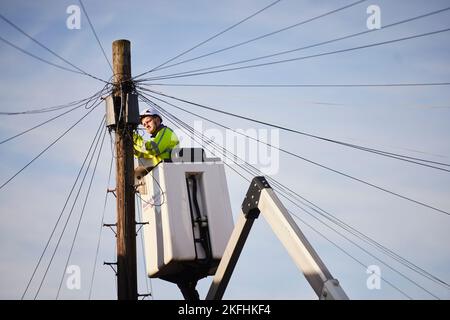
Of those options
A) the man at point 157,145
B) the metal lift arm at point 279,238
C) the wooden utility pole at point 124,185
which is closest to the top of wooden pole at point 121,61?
the wooden utility pole at point 124,185

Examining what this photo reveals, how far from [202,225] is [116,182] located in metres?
1.46

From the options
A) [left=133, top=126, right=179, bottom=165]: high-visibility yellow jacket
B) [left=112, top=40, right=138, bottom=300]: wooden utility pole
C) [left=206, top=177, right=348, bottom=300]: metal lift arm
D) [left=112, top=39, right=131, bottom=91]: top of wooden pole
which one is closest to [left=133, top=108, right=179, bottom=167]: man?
[left=133, top=126, right=179, bottom=165]: high-visibility yellow jacket

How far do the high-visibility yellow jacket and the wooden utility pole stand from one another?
1.26 feet

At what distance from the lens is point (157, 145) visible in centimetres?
1231

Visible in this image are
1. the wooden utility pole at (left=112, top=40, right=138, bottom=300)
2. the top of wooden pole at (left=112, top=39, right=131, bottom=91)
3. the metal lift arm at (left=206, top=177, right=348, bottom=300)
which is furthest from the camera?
the top of wooden pole at (left=112, top=39, right=131, bottom=91)

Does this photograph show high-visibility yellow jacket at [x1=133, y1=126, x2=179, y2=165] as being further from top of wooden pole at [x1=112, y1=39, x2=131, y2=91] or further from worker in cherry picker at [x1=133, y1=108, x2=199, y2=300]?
top of wooden pole at [x1=112, y1=39, x2=131, y2=91]

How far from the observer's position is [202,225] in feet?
39.3

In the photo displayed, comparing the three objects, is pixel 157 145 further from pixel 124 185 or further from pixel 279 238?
pixel 279 238

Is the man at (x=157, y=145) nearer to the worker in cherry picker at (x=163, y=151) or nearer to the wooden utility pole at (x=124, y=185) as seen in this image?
the worker in cherry picker at (x=163, y=151)

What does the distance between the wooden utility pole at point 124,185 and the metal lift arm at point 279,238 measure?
1214 mm

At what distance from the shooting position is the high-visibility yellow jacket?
40.4 feet

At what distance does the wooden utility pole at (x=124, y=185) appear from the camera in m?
11.4

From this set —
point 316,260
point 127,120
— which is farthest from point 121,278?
A: point 316,260
